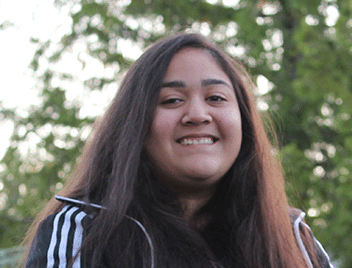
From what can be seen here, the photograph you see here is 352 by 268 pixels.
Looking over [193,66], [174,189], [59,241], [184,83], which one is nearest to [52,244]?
[59,241]

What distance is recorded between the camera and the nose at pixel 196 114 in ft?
6.02

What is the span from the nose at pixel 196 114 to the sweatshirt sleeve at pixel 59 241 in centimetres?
56

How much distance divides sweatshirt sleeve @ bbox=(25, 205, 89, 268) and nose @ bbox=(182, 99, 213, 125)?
22.0 inches

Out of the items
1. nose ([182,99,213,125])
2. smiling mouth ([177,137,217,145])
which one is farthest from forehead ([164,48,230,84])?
smiling mouth ([177,137,217,145])

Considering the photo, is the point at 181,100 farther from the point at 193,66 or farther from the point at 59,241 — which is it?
the point at 59,241

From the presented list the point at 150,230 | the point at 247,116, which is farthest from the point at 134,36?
the point at 150,230

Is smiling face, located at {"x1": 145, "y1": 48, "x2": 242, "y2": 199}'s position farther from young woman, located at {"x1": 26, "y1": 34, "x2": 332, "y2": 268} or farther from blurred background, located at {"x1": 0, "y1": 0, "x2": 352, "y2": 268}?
blurred background, located at {"x1": 0, "y1": 0, "x2": 352, "y2": 268}

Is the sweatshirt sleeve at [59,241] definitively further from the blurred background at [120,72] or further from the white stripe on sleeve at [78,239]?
the blurred background at [120,72]

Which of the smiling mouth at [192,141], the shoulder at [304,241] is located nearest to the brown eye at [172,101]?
the smiling mouth at [192,141]

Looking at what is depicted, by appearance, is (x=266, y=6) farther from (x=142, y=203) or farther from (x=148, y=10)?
(x=142, y=203)

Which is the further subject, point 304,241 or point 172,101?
point 304,241

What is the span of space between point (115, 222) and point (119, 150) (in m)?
0.34

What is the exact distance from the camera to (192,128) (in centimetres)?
185

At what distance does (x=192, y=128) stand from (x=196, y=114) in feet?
Answer: 0.20
